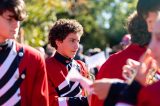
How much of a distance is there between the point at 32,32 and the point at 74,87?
18.1 m

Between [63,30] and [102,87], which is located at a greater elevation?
[63,30]

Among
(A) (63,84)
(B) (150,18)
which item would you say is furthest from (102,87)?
(A) (63,84)

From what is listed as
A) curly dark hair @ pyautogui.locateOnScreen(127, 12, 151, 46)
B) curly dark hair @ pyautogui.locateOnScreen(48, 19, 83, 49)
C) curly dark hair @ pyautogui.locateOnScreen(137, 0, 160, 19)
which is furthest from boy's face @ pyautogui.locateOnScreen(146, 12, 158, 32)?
curly dark hair @ pyautogui.locateOnScreen(48, 19, 83, 49)

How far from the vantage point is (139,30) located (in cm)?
545

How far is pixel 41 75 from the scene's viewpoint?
18.5ft

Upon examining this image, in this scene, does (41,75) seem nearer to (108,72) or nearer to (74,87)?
(108,72)

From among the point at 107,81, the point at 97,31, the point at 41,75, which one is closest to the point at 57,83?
the point at 41,75

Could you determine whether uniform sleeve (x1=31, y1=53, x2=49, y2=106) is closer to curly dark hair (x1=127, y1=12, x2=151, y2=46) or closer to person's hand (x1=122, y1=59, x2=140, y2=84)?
curly dark hair (x1=127, y1=12, x2=151, y2=46)

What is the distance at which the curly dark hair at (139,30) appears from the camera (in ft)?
17.8

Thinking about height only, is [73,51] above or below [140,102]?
above

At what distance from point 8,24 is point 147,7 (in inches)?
44.8

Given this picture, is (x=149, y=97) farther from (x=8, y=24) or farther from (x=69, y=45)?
(x=69, y=45)

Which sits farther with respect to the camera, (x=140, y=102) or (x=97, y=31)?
(x=97, y=31)

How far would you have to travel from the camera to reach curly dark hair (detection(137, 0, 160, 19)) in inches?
203
